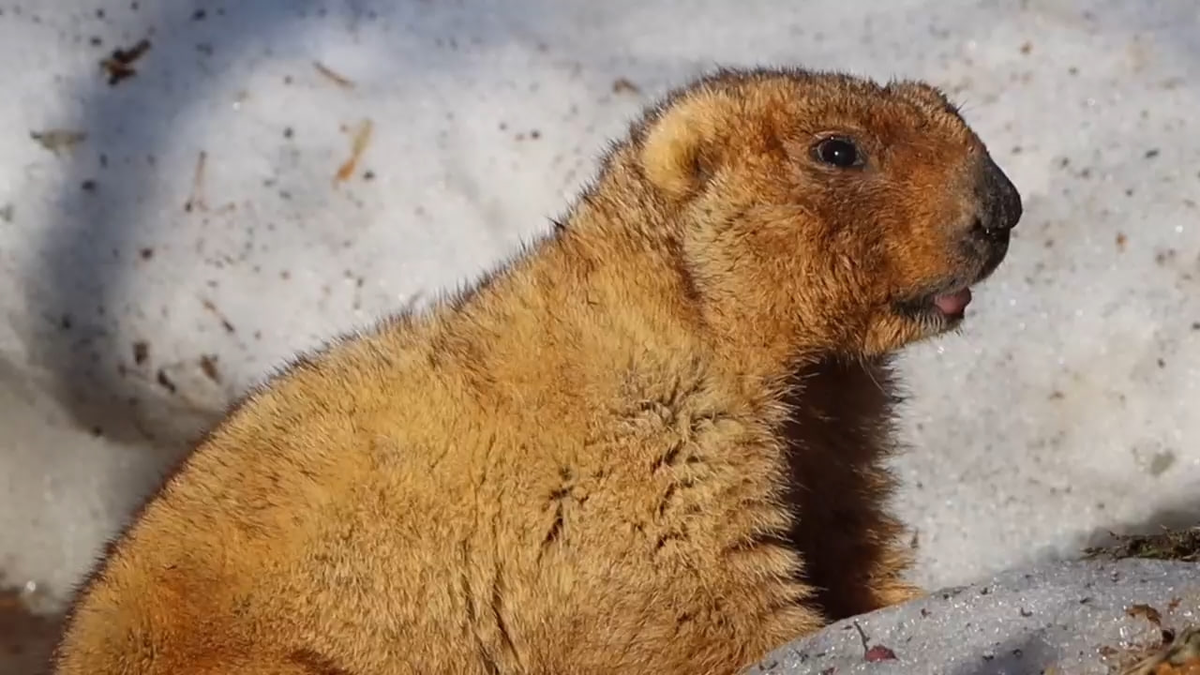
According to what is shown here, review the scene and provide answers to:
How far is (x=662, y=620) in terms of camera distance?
3.48m

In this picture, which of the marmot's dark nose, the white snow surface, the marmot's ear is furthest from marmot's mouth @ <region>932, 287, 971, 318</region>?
the white snow surface

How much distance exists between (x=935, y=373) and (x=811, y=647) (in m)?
2.10

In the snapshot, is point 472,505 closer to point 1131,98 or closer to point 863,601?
point 863,601

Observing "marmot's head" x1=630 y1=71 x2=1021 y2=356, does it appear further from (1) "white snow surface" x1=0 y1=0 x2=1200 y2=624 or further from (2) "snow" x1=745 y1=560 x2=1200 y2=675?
(1) "white snow surface" x1=0 y1=0 x2=1200 y2=624

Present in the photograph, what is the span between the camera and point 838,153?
3.63 m

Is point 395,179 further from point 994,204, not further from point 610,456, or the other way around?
point 994,204

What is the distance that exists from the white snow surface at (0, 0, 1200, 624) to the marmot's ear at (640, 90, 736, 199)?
5.30 feet

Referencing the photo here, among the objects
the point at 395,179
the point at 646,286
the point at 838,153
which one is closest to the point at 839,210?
the point at 838,153

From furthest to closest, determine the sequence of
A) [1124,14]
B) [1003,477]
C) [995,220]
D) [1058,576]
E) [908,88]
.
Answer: [1124,14] < [1003,477] < [908,88] < [995,220] < [1058,576]

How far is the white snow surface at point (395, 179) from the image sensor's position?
517cm

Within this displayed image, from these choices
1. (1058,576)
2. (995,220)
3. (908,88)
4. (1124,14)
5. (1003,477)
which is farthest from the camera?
(1124,14)

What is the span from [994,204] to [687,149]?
2.24 ft

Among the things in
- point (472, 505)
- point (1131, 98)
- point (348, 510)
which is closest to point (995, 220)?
point (472, 505)

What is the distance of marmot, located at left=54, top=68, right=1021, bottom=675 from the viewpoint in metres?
3.51
